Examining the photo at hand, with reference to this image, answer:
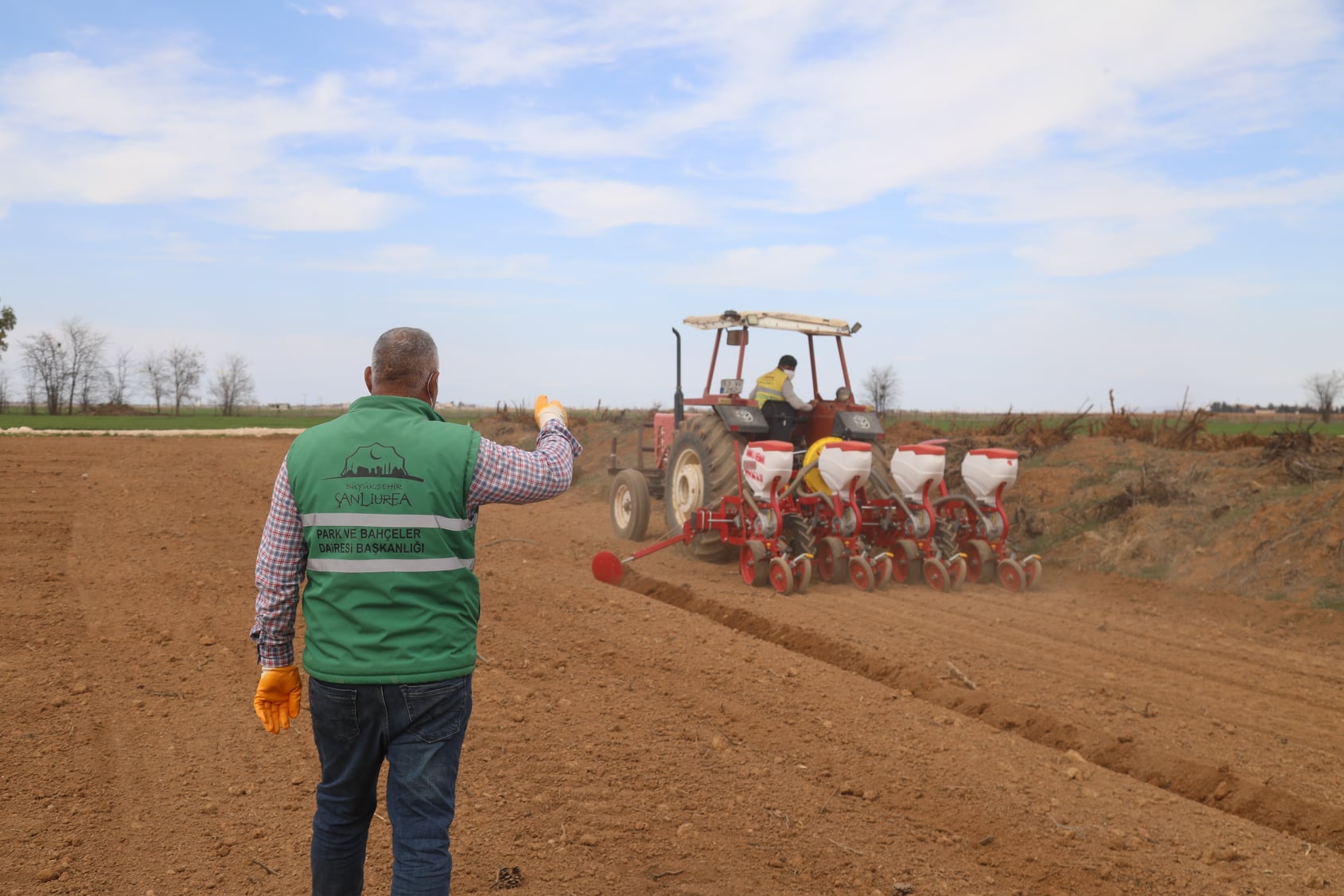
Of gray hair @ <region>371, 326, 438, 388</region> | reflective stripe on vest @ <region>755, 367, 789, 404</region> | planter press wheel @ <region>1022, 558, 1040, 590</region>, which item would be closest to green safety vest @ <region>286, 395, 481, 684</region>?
gray hair @ <region>371, 326, 438, 388</region>

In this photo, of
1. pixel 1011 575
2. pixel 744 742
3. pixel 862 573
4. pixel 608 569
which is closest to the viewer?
pixel 744 742

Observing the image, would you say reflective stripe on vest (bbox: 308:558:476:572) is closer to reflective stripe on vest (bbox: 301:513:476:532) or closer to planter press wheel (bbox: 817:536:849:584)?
reflective stripe on vest (bbox: 301:513:476:532)

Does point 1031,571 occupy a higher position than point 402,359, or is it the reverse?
point 402,359

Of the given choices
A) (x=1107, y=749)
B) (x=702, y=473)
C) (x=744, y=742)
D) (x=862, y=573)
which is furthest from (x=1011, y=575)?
(x=744, y=742)

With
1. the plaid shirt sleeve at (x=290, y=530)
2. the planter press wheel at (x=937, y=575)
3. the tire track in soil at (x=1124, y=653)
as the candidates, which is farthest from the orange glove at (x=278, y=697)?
the planter press wheel at (x=937, y=575)

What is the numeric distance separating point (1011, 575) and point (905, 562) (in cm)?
92

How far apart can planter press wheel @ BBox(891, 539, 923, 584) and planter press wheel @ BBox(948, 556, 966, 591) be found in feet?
0.87

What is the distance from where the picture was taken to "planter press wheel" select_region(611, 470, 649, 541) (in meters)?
10.8

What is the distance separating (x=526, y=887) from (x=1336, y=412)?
37229mm

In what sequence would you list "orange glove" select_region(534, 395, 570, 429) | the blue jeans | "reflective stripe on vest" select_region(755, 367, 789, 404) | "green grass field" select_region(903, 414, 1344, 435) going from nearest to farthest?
the blue jeans → "orange glove" select_region(534, 395, 570, 429) → "reflective stripe on vest" select_region(755, 367, 789, 404) → "green grass field" select_region(903, 414, 1344, 435)

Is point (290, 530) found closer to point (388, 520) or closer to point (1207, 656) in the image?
point (388, 520)

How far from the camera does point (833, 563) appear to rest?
817 centimetres

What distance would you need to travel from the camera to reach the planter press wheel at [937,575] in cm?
805

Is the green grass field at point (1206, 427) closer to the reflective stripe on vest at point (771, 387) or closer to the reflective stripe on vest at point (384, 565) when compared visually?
the reflective stripe on vest at point (771, 387)
